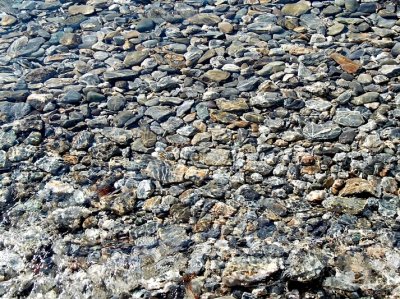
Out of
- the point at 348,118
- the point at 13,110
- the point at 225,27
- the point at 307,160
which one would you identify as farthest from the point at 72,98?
the point at 348,118

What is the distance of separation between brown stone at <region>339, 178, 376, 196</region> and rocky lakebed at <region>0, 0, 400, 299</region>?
1 centimetres

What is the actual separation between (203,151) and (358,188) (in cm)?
114

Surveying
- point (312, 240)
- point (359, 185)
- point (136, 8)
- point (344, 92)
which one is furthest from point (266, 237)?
point (136, 8)

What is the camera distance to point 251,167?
13.1ft

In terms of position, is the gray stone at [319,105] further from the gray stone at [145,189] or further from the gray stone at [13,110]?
the gray stone at [13,110]

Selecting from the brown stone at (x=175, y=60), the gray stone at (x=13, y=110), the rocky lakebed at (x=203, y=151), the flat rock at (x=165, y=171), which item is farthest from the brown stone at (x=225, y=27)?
the gray stone at (x=13, y=110)

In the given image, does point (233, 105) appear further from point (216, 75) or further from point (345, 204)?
point (345, 204)

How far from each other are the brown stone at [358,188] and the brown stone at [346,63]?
4.26ft

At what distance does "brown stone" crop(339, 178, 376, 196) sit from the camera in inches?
146

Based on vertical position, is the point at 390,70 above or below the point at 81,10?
below

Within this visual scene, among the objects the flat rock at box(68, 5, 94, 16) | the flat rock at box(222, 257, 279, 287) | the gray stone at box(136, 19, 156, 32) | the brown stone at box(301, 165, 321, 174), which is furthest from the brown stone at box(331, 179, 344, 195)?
the flat rock at box(68, 5, 94, 16)

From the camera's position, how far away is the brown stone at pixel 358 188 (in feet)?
12.2

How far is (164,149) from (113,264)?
1082 millimetres

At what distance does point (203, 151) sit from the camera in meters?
A: 4.16
